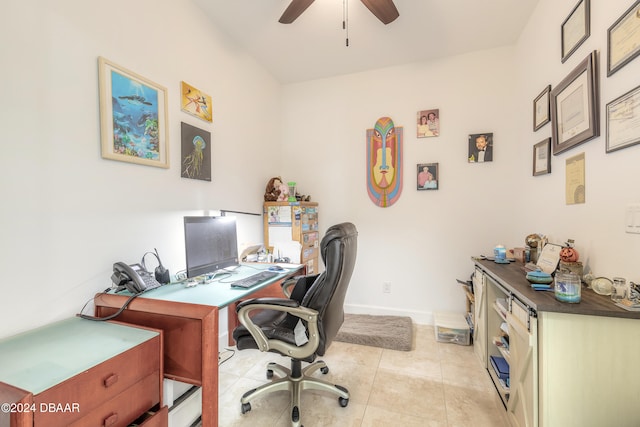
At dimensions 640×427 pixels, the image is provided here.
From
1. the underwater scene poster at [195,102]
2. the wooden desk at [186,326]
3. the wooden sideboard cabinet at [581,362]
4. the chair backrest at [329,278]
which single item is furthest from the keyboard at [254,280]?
the wooden sideboard cabinet at [581,362]

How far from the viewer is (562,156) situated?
1734 mm

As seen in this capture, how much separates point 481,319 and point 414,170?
1.52m

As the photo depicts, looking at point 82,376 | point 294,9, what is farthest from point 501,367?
point 294,9

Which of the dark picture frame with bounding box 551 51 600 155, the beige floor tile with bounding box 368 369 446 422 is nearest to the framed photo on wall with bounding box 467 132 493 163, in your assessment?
the dark picture frame with bounding box 551 51 600 155

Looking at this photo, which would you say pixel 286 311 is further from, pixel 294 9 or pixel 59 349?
pixel 294 9

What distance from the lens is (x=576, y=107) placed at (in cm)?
151

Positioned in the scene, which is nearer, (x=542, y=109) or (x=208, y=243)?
(x=208, y=243)

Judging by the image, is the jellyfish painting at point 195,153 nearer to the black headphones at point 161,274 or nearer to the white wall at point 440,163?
the black headphones at point 161,274

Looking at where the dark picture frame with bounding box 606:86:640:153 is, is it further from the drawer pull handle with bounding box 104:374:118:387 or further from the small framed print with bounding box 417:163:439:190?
the drawer pull handle with bounding box 104:374:118:387

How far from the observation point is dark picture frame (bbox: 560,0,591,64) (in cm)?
145

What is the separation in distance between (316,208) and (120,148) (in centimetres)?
200

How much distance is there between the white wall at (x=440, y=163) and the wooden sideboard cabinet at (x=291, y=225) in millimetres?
385

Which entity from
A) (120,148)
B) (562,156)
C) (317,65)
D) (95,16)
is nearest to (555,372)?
(562,156)

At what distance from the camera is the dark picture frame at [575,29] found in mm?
1445
